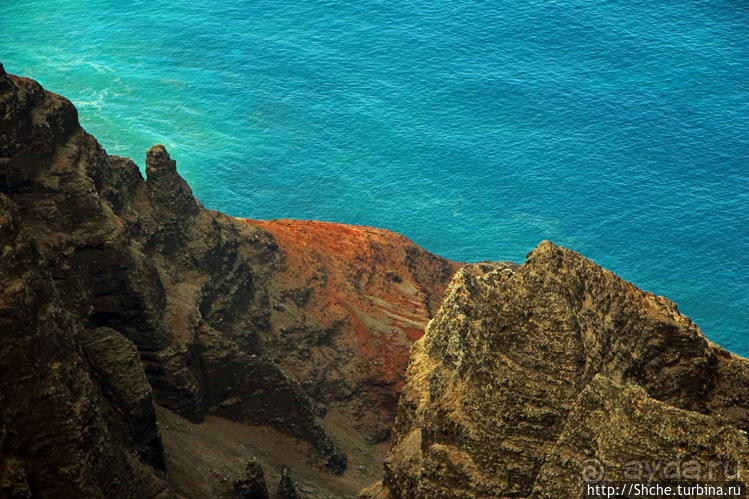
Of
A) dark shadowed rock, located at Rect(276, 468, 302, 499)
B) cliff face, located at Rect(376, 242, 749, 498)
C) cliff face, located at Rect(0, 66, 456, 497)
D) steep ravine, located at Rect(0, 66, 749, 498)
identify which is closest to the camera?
cliff face, located at Rect(376, 242, 749, 498)

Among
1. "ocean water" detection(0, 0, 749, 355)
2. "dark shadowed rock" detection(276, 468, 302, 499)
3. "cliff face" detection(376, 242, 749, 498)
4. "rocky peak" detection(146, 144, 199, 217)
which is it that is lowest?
"dark shadowed rock" detection(276, 468, 302, 499)

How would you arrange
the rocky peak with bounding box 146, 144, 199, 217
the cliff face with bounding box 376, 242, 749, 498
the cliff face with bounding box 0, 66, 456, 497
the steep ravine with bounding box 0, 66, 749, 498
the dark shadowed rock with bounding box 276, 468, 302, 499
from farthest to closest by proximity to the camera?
the rocky peak with bounding box 146, 144, 199, 217 → the dark shadowed rock with bounding box 276, 468, 302, 499 → the cliff face with bounding box 0, 66, 456, 497 → the steep ravine with bounding box 0, 66, 749, 498 → the cliff face with bounding box 376, 242, 749, 498

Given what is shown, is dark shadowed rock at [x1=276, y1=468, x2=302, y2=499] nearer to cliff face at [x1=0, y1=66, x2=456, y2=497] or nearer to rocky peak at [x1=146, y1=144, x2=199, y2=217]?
cliff face at [x1=0, y1=66, x2=456, y2=497]

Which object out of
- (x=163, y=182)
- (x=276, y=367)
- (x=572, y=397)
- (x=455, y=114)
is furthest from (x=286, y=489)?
(x=455, y=114)

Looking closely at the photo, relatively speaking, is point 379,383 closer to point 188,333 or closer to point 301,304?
point 301,304

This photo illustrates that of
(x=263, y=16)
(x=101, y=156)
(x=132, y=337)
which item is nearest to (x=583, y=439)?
(x=132, y=337)

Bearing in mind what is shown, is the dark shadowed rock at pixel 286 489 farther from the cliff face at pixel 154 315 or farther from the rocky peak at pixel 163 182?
the rocky peak at pixel 163 182

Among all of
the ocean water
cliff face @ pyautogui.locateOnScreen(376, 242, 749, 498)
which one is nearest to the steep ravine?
cliff face @ pyautogui.locateOnScreen(376, 242, 749, 498)
